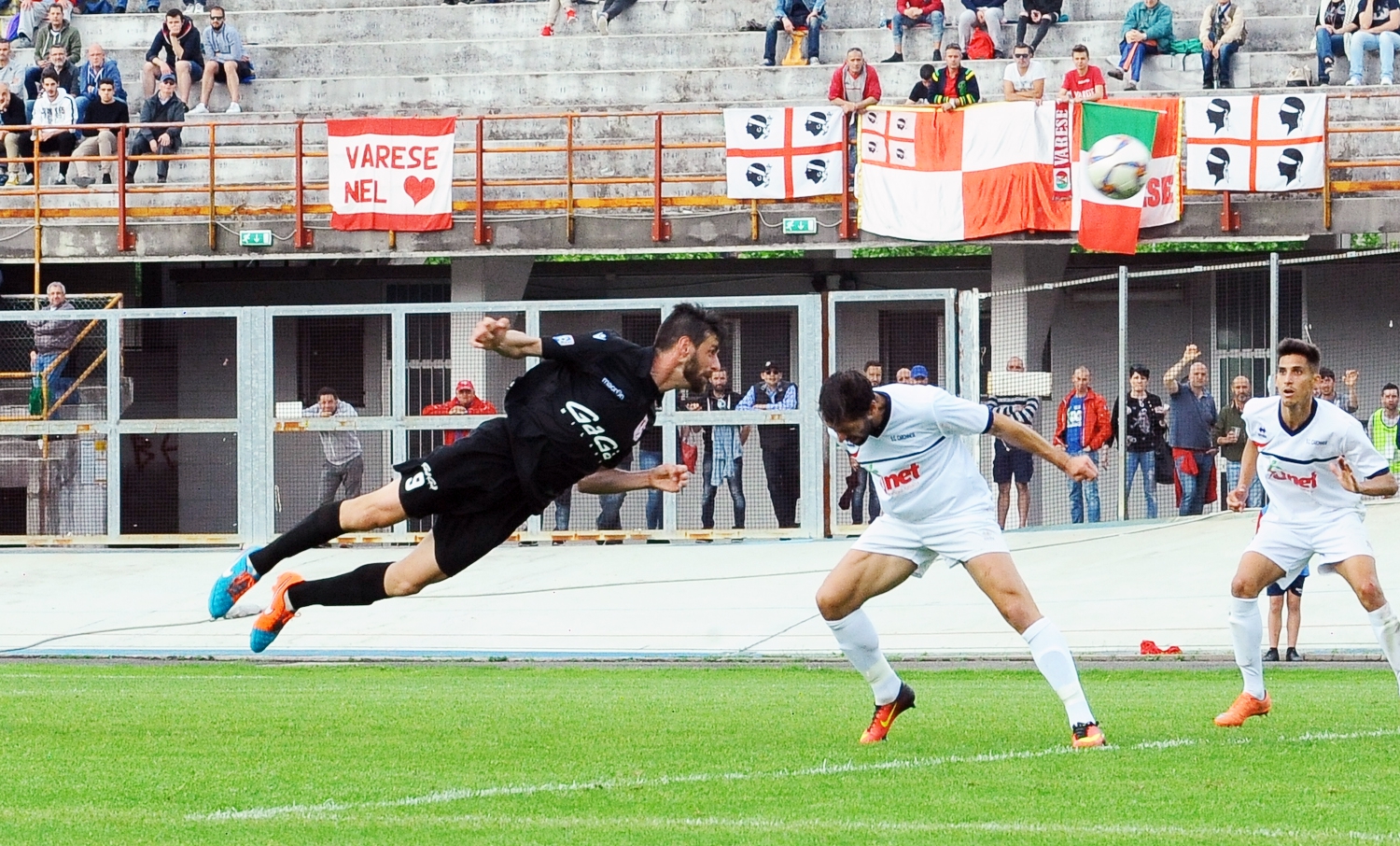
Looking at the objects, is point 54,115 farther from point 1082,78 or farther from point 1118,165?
point 1118,165

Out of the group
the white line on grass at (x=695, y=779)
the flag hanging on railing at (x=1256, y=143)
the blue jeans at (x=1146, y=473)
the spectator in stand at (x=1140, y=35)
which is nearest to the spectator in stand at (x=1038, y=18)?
the spectator in stand at (x=1140, y=35)

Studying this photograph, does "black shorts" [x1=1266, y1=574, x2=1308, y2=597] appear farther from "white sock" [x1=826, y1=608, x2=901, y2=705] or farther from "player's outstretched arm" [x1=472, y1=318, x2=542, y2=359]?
"player's outstretched arm" [x1=472, y1=318, x2=542, y2=359]

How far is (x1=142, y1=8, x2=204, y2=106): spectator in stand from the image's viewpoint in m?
28.3

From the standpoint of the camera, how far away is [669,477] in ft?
28.4

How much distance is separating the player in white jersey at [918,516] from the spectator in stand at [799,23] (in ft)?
64.7

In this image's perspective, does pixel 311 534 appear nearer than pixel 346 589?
Yes

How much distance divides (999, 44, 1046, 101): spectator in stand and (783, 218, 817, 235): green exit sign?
9.68ft

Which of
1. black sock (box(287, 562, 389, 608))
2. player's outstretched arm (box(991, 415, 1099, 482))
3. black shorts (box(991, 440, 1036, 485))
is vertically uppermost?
player's outstretched arm (box(991, 415, 1099, 482))

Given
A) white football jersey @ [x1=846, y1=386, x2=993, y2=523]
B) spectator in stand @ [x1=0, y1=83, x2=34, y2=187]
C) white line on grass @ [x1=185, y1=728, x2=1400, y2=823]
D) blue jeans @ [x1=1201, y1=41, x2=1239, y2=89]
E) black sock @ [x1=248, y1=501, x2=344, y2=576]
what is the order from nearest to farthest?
white line on grass @ [x1=185, y1=728, x2=1400, y2=823] → white football jersey @ [x1=846, y1=386, x2=993, y2=523] → black sock @ [x1=248, y1=501, x2=344, y2=576] → blue jeans @ [x1=1201, y1=41, x2=1239, y2=89] → spectator in stand @ [x1=0, y1=83, x2=34, y2=187]

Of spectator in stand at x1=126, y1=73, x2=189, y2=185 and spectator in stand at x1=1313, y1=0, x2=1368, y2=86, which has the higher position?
spectator in stand at x1=1313, y1=0, x2=1368, y2=86

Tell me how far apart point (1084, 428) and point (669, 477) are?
11.8m

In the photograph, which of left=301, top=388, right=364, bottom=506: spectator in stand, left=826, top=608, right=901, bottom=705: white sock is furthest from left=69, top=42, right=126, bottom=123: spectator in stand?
left=826, top=608, right=901, bottom=705: white sock

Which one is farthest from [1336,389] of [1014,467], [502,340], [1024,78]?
[502,340]

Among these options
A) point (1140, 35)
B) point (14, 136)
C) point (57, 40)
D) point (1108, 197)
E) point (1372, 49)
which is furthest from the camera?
point (57, 40)
